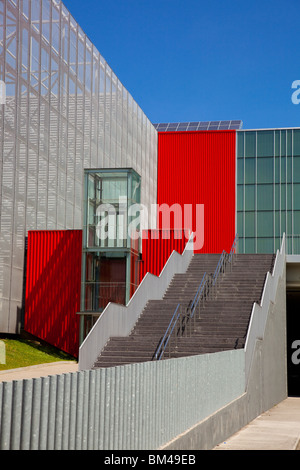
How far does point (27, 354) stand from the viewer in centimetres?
2583

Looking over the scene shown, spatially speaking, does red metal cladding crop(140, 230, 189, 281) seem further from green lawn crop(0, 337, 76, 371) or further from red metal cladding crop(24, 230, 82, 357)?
green lawn crop(0, 337, 76, 371)

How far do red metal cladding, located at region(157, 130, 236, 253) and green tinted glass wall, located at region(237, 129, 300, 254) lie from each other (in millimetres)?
907

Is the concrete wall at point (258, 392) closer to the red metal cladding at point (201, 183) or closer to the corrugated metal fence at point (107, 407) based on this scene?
the corrugated metal fence at point (107, 407)

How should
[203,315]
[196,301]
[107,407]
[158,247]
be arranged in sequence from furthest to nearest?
1. [158,247]
2. [196,301]
3. [203,315]
4. [107,407]

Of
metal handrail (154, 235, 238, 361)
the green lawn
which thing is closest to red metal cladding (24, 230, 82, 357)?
the green lawn

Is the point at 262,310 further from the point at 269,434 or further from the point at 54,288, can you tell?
the point at 54,288

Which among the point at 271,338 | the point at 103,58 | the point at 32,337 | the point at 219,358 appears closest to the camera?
the point at 219,358

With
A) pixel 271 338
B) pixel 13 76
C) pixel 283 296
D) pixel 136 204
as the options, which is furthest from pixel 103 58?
pixel 271 338

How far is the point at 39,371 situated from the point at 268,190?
1292 inches

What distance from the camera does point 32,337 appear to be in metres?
29.2

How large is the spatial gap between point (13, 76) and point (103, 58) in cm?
1300

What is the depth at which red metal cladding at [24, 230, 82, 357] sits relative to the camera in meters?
29.2

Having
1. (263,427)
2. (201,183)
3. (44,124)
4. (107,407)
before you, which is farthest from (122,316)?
(201,183)
